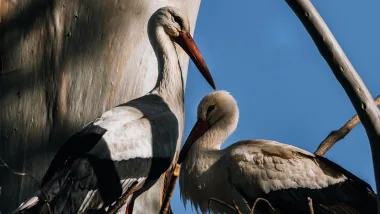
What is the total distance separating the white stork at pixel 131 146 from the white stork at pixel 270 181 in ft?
0.99

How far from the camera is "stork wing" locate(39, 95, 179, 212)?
349 centimetres

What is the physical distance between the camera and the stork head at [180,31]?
13.6ft

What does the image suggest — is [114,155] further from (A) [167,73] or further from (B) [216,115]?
(B) [216,115]

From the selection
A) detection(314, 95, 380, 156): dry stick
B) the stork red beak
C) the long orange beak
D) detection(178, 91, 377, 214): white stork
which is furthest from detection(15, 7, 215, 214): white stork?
detection(314, 95, 380, 156): dry stick

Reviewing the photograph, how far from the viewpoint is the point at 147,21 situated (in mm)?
4137

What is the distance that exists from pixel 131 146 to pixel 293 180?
0.99m

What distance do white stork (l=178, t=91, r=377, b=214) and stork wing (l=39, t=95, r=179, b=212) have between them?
42cm

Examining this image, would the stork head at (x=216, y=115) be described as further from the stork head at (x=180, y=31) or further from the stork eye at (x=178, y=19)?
the stork eye at (x=178, y=19)

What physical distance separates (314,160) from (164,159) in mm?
875

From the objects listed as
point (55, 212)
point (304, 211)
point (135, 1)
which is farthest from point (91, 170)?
point (304, 211)

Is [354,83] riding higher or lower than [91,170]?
higher

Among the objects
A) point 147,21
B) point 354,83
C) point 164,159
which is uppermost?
point 147,21

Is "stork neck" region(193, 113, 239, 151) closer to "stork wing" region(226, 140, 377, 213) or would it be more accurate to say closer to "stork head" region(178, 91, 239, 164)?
"stork head" region(178, 91, 239, 164)

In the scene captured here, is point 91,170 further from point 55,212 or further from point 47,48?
point 47,48
